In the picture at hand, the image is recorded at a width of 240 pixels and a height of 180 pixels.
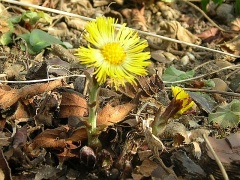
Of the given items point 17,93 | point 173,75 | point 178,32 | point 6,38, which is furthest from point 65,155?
point 178,32

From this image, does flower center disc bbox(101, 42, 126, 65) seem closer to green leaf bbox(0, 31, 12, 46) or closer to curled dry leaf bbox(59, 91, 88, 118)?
curled dry leaf bbox(59, 91, 88, 118)

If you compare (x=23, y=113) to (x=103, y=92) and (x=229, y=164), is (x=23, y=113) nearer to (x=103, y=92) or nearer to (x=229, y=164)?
(x=103, y=92)

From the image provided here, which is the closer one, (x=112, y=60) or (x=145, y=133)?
(x=112, y=60)

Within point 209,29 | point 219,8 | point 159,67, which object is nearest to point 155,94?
point 159,67

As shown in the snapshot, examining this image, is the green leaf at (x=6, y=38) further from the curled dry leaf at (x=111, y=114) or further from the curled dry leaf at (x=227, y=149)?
the curled dry leaf at (x=227, y=149)

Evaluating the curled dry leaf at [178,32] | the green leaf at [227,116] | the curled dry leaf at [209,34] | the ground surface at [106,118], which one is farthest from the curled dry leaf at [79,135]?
the curled dry leaf at [209,34]
